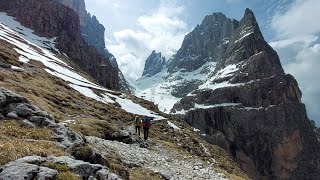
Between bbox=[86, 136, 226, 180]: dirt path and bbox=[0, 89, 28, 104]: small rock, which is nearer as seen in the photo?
bbox=[0, 89, 28, 104]: small rock

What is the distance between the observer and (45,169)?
1631 cm

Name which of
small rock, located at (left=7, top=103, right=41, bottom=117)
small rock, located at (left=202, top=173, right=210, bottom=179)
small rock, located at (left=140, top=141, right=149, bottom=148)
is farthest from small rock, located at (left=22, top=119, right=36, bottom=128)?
small rock, located at (left=140, top=141, right=149, bottom=148)

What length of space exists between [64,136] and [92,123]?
2036cm

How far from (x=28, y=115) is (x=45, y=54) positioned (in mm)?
102432

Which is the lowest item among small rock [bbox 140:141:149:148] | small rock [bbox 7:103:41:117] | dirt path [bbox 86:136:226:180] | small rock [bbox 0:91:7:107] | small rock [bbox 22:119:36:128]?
dirt path [bbox 86:136:226:180]

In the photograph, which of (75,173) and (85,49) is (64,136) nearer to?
(75,173)

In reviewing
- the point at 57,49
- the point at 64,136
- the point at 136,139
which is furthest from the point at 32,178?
the point at 57,49

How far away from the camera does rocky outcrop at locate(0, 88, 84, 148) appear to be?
83.6 feet

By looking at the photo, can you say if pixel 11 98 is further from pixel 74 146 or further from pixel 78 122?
pixel 78 122

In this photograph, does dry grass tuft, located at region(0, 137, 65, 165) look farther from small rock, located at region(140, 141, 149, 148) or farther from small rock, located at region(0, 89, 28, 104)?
small rock, located at region(140, 141, 149, 148)

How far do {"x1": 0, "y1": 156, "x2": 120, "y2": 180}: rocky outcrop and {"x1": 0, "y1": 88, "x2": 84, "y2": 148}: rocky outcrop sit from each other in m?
6.71

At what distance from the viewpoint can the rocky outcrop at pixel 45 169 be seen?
15578 mm

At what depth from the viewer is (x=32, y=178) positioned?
15.6m

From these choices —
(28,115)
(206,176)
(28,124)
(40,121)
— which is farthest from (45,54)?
(28,124)
